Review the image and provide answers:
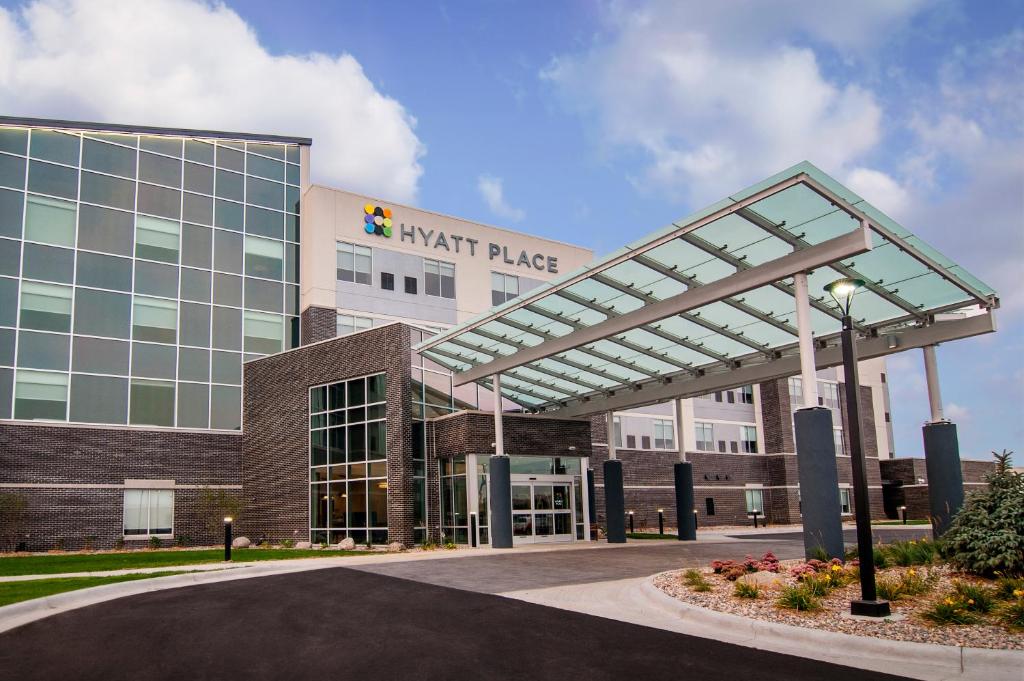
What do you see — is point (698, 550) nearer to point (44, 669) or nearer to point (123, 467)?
point (44, 669)

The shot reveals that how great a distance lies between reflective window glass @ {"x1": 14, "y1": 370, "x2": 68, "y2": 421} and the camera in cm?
3023

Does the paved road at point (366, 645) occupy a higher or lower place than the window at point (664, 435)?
lower

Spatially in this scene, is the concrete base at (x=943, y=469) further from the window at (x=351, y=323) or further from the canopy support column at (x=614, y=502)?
the window at (x=351, y=323)

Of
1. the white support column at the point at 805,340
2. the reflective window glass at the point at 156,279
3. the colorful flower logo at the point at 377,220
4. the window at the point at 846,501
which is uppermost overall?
the colorful flower logo at the point at 377,220

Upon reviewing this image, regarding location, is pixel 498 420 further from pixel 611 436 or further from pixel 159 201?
pixel 159 201

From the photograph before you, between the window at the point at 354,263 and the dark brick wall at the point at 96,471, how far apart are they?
886cm

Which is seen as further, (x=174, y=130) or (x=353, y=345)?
(x=174, y=130)

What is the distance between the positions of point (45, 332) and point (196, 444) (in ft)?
23.2

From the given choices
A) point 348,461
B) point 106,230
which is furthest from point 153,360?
point 348,461

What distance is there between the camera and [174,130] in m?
35.8

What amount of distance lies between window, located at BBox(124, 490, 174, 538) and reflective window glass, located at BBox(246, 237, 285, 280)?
10362mm

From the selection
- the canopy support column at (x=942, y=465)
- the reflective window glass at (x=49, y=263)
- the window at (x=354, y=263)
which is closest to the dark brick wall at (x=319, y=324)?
the window at (x=354, y=263)

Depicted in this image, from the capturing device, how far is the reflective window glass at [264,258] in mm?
36469

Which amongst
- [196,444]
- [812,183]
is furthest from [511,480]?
[812,183]
